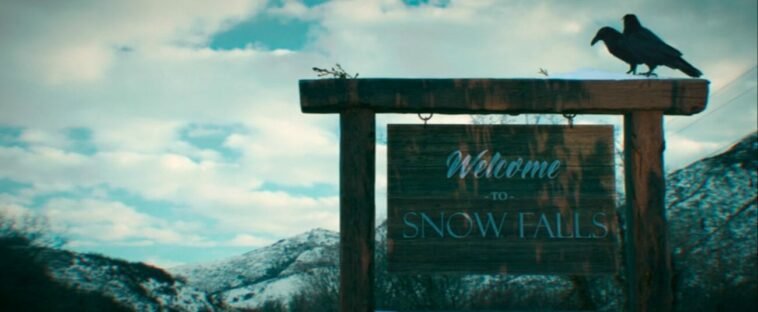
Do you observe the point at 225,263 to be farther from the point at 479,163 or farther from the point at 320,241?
the point at 479,163

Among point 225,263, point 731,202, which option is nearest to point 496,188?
point 731,202

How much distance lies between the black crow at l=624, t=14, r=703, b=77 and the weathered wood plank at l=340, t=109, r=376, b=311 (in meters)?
2.42

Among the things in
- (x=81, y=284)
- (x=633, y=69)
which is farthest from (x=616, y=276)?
(x=81, y=284)

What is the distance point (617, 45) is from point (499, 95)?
1.31 m

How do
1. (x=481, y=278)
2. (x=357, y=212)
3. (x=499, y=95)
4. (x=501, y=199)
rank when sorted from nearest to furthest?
(x=357, y=212) → (x=499, y=95) → (x=501, y=199) → (x=481, y=278)

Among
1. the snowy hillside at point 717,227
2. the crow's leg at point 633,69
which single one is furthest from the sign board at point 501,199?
the snowy hillside at point 717,227

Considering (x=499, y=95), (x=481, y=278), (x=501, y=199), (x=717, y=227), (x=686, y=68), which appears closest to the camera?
(x=499, y=95)

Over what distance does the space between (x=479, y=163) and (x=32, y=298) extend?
423 cm

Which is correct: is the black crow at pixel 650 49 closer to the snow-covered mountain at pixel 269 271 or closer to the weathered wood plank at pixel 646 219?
the weathered wood plank at pixel 646 219

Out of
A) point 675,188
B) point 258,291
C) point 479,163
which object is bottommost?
point 258,291

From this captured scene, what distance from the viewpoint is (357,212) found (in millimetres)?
5602

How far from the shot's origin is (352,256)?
219 inches

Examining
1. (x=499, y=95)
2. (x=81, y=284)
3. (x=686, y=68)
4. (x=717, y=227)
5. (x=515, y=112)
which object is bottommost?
(x=81, y=284)

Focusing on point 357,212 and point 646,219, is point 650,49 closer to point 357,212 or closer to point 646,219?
point 646,219
